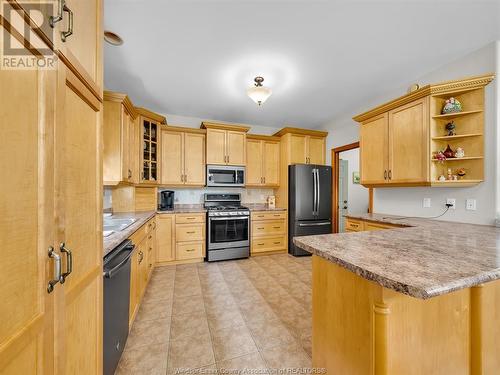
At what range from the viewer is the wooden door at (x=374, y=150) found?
8.88ft

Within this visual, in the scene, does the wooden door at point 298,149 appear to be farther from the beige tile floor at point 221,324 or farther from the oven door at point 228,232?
the beige tile floor at point 221,324

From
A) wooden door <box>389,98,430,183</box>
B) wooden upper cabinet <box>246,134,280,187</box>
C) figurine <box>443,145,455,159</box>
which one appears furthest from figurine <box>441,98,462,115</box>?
wooden upper cabinet <box>246,134,280,187</box>

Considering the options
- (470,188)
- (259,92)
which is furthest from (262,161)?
(470,188)

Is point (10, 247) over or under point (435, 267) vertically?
over

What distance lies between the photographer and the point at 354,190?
5.41 m

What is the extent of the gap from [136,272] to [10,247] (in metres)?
1.72

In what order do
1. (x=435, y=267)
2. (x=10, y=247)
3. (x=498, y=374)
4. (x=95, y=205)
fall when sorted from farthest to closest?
1. (x=498, y=374)
2. (x=95, y=205)
3. (x=435, y=267)
4. (x=10, y=247)

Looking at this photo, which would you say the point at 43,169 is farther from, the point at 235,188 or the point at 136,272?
the point at 235,188

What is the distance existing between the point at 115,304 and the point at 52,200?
3.38 feet

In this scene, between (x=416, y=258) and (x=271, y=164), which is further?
(x=271, y=164)

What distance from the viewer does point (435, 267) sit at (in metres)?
0.87

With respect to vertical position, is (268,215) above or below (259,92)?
below

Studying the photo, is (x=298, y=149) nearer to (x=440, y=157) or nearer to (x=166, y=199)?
(x=440, y=157)

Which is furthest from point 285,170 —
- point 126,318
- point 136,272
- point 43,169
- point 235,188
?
point 43,169
